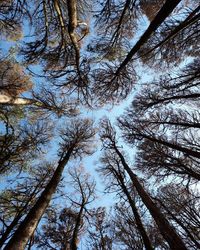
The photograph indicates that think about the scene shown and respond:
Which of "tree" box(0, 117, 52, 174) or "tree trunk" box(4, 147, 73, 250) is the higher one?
"tree" box(0, 117, 52, 174)

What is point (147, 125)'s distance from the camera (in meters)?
9.46

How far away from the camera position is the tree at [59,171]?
390 cm

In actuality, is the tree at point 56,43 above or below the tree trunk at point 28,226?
above

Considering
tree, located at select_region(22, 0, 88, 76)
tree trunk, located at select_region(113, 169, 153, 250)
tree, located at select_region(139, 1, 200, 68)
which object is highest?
tree, located at select_region(22, 0, 88, 76)

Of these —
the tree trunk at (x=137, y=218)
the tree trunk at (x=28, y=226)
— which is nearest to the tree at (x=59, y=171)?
A: the tree trunk at (x=28, y=226)

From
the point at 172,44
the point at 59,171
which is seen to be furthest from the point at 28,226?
the point at 172,44

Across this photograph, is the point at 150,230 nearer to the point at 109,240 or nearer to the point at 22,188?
the point at 109,240

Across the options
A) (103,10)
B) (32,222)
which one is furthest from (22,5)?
(32,222)

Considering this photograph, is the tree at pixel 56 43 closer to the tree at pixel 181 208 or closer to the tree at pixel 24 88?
the tree at pixel 24 88

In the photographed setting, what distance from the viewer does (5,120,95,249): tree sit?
3.90 m

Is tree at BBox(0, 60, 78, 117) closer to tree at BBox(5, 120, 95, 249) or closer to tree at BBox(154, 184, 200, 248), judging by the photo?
tree at BBox(5, 120, 95, 249)

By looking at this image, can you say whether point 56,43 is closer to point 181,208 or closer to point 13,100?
point 13,100

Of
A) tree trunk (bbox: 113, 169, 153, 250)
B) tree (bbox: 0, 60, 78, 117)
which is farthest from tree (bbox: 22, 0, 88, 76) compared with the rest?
tree trunk (bbox: 113, 169, 153, 250)

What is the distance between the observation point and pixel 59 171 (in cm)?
690
